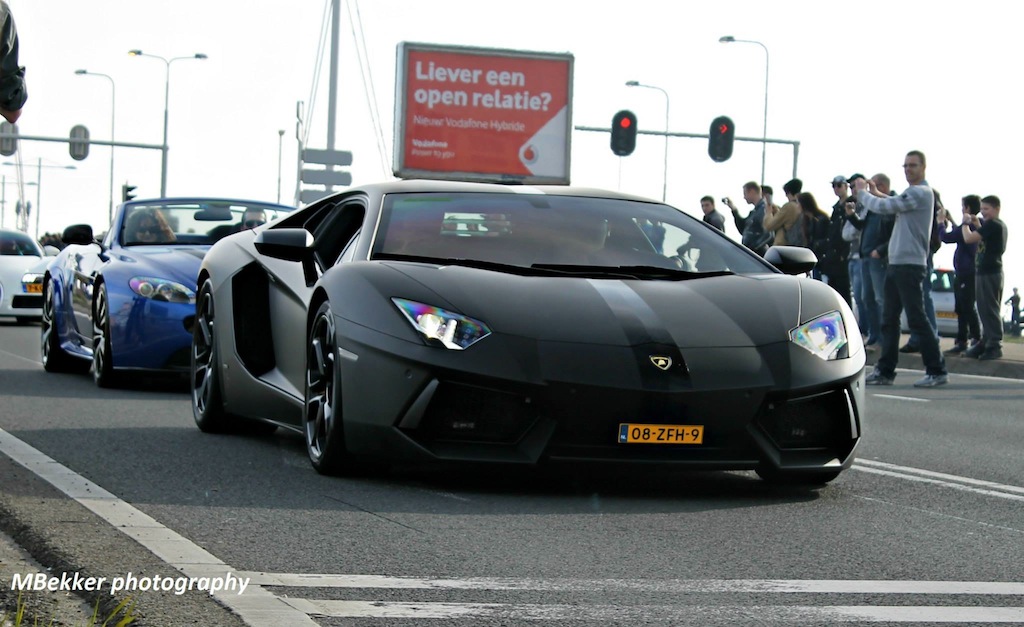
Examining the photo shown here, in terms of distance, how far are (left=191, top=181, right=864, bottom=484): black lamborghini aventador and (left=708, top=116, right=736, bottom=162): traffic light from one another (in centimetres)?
3267

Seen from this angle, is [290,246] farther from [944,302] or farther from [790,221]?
[944,302]

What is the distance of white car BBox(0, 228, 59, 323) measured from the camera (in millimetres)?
22312

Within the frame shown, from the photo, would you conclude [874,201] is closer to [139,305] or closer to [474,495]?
[139,305]

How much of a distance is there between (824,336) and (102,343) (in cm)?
630

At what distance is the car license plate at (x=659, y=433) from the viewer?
6.15 meters

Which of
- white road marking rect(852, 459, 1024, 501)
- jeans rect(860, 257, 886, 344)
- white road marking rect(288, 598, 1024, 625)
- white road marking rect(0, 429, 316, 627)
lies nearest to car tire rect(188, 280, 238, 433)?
white road marking rect(0, 429, 316, 627)

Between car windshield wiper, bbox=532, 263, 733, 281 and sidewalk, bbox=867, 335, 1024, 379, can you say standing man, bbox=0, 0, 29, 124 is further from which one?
sidewalk, bbox=867, 335, 1024, 379

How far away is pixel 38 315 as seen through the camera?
2283 cm

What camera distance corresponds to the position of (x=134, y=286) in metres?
11.4

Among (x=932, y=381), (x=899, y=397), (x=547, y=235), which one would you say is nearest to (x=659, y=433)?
(x=547, y=235)

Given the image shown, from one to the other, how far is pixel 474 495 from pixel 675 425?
77cm

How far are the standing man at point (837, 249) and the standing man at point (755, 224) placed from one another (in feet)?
3.50

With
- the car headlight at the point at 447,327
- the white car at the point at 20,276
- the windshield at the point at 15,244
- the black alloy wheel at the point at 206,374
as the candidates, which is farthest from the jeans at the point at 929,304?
the windshield at the point at 15,244

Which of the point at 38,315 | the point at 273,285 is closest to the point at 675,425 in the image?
the point at 273,285
